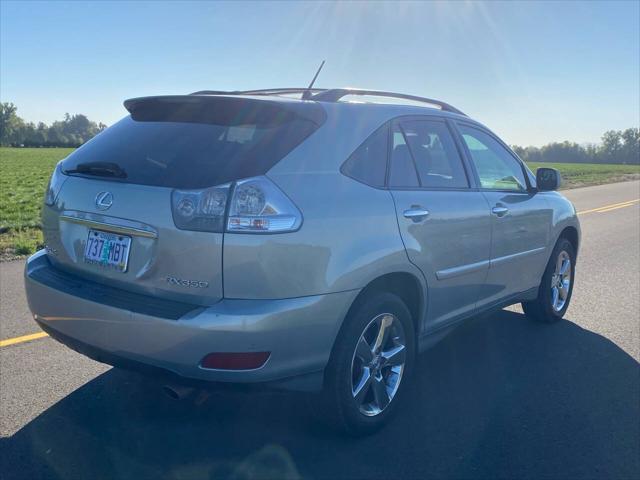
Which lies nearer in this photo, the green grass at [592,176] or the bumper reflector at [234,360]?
the bumper reflector at [234,360]

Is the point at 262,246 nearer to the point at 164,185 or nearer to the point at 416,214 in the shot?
the point at 164,185

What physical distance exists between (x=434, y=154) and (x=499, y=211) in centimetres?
70

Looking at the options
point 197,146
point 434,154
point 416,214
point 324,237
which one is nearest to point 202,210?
point 197,146

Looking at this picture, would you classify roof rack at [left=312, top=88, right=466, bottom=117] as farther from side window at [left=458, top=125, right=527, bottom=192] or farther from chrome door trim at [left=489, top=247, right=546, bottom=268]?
chrome door trim at [left=489, top=247, right=546, bottom=268]

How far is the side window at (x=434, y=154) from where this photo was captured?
12.1 feet

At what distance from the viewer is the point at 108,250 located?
2.91 metres

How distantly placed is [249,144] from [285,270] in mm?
620

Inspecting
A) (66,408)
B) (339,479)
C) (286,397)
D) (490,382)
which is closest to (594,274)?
(490,382)

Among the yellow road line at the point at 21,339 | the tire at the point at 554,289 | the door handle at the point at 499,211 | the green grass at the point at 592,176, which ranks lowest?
the green grass at the point at 592,176

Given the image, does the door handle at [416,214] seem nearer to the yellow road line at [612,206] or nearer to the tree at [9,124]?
the yellow road line at [612,206]

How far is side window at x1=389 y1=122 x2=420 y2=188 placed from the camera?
11.3 feet

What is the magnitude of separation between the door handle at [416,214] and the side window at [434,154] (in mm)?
243

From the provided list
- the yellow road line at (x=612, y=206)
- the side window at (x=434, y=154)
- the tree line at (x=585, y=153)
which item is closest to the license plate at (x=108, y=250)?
the side window at (x=434, y=154)

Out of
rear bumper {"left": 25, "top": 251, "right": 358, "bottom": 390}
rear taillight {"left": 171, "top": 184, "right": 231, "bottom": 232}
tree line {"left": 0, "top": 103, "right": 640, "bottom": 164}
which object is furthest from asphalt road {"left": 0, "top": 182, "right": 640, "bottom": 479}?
tree line {"left": 0, "top": 103, "right": 640, "bottom": 164}
